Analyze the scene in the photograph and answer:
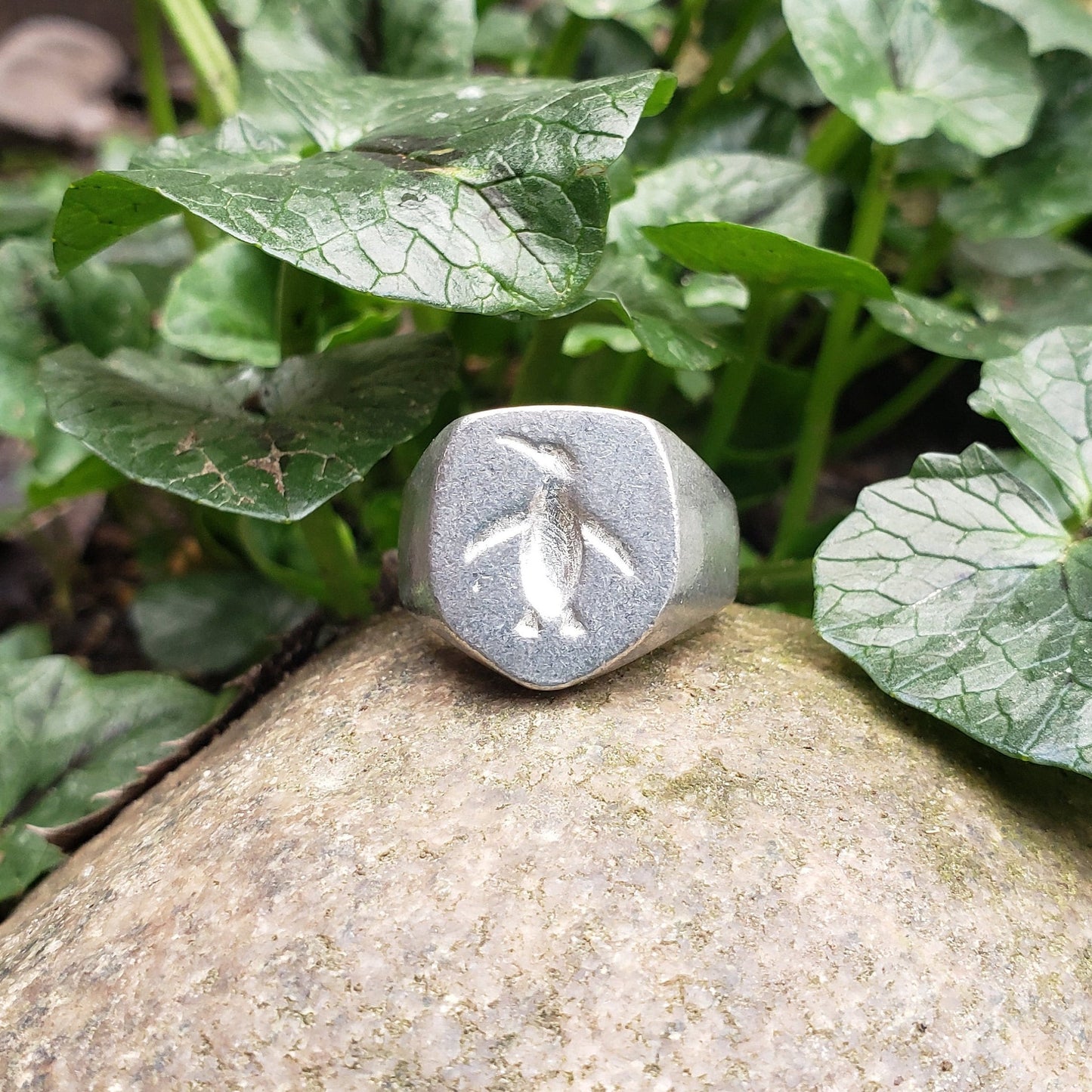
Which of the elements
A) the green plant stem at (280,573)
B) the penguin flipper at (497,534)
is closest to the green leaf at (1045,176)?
the penguin flipper at (497,534)

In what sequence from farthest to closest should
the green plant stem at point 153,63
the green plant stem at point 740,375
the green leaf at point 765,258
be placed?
the green plant stem at point 153,63 < the green plant stem at point 740,375 < the green leaf at point 765,258

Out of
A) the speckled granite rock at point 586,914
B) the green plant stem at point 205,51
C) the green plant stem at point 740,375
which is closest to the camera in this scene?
the speckled granite rock at point 586,914

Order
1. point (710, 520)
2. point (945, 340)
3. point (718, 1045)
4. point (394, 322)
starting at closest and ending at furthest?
point (718, 1045)
point (710, 520)
point (945, 340)
point (394, 322)

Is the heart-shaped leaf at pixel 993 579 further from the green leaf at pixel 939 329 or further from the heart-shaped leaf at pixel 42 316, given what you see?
the heart-shaped leaf at pixel 42 316

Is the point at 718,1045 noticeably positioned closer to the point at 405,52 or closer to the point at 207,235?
the point at 405,52

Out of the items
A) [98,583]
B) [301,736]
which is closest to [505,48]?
[98,583]

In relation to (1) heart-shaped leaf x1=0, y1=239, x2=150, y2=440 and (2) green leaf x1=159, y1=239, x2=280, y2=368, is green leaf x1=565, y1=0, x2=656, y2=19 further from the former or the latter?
(1) heart-shaped leaf x1=0, y1=239, x2=150, y2=440

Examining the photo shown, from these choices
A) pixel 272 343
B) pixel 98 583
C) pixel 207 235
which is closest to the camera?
pixel 272 343
